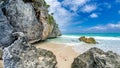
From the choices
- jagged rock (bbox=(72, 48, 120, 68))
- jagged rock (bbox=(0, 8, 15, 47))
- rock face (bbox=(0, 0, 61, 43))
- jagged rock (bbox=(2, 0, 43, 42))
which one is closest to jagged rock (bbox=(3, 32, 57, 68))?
jagged rock (bbox=(72, 48, 120, 68))

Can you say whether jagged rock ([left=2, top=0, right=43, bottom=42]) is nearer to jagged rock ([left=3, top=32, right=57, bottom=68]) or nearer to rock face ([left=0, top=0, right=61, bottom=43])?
rock face ([left=0, top=0, right=61, bottom=43])

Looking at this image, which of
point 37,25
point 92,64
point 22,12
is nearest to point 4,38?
point 22,12

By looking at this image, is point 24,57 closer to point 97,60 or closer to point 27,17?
point 97,60

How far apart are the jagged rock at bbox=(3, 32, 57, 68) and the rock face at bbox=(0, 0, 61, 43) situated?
3976 mm

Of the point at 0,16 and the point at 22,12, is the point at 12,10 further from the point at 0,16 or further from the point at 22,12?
the point at 0,16

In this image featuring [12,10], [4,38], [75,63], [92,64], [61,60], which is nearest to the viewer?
[92,64]

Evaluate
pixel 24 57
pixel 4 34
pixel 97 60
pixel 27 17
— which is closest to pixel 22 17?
pixel 27 17

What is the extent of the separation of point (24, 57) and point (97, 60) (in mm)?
2867

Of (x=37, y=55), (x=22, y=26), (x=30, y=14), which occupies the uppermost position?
(x=30, y=14)

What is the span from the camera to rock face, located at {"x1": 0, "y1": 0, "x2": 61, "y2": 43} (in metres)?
10.6

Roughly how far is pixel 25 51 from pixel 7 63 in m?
0.87

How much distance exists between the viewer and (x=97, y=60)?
600 centimetres

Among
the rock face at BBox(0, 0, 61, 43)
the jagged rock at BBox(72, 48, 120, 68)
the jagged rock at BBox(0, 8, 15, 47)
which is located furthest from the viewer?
the rock face at BBox(0, 0, 61, 43)

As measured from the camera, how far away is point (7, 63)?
5766mm
